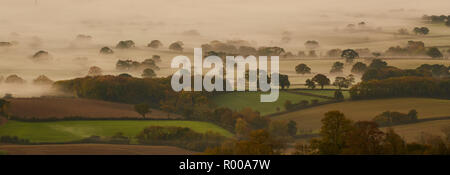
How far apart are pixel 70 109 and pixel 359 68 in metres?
56.5

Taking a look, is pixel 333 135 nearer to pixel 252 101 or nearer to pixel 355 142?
pixel 355 142

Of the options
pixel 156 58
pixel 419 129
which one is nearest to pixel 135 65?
pixel 156 58

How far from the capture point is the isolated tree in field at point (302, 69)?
11375 cm

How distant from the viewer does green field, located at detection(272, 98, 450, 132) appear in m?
79.4

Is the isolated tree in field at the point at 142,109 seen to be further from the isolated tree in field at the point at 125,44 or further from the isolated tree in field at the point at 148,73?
the isolated tree in field at the point at 125,44

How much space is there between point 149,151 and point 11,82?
47974 millimetres

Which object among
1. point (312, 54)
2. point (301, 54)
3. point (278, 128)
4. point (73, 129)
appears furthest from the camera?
point (312, 54)

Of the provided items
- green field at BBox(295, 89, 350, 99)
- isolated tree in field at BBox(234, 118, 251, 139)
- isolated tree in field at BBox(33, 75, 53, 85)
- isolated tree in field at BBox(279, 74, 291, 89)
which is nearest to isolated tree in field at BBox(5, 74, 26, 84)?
isolated tree in field at BBox(33, 75, 53, 85)

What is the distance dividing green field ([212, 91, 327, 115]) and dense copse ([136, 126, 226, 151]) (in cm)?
1881

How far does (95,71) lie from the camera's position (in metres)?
115

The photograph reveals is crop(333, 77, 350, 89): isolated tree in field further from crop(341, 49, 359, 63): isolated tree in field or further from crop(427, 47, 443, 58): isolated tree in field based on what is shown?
crop(427, 47, 443, 58): isolated tree in field

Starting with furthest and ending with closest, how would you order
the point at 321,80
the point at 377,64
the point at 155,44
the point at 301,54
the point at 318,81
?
the point at 155,44, the point at 301,54, the point at 377,64, the point at 321,80, the point at 318,81
